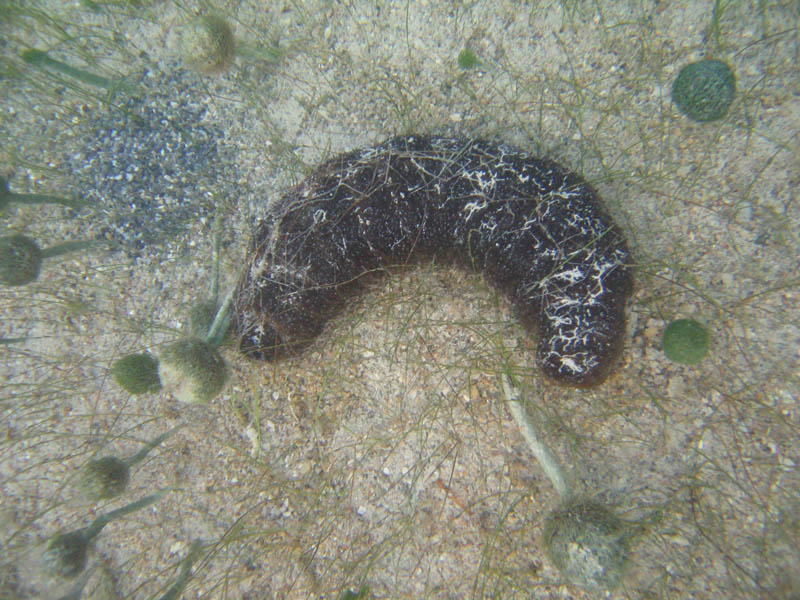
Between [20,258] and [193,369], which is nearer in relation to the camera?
[193,369]

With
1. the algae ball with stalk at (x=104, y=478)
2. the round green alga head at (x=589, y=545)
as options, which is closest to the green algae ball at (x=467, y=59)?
the round green alga head at (x=589, y=545)

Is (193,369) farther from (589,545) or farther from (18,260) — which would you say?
(589,545)

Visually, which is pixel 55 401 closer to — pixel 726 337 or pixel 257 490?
pixel 257 490

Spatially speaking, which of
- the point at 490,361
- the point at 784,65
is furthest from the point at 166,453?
the point at 784,65

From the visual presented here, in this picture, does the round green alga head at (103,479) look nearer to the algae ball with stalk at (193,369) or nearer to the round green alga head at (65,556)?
the round green alga head at (65,556)

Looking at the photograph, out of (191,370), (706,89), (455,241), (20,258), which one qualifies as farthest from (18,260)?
(706,89)

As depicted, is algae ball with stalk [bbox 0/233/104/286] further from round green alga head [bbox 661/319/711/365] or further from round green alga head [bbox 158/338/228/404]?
round green alga head [bbox 661/319/711/365]
